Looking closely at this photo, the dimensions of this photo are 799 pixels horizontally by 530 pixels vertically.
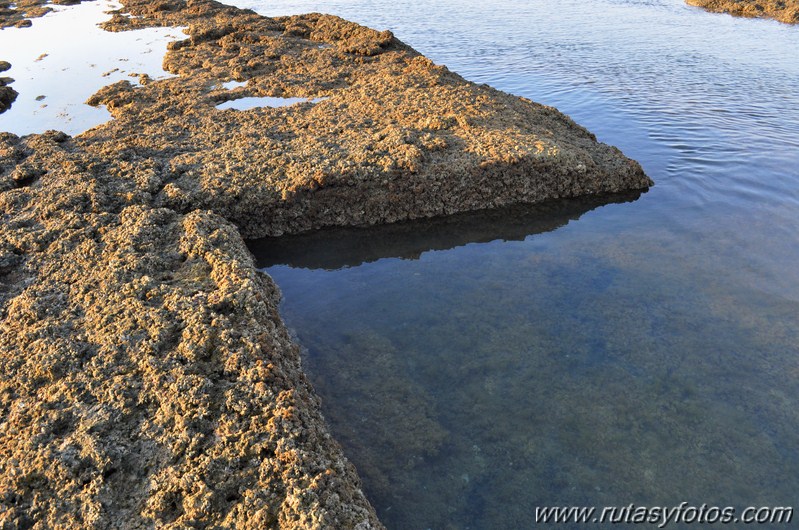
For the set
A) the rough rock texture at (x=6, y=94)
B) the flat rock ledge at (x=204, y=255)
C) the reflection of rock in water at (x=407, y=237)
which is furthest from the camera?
the rough rock texture at (x=6, y=94)

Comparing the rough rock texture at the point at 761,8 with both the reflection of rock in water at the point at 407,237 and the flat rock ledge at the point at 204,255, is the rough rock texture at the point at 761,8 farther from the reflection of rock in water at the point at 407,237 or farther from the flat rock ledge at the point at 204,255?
the reflection of rock in water at the point at 407,237

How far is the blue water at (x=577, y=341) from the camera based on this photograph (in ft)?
14.1

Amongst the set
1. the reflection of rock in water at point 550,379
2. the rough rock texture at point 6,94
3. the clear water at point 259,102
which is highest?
the clear water at point 259,102

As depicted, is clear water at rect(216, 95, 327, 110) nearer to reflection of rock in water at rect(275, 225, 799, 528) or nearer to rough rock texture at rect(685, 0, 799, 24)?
reflection of rock in water at rect(275, 225, 799, 528)

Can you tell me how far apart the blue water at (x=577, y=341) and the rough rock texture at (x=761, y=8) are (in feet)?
40.2

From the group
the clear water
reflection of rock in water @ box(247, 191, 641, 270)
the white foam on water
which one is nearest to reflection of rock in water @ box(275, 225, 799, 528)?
reflection of rock in water @ box(247, 191, 641, 270)

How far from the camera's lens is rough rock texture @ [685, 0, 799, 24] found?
19016mm

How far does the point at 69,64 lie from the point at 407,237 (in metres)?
12.3

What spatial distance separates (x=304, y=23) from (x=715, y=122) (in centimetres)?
1115

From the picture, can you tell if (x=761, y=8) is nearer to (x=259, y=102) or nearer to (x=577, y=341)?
(x=259, y=102)

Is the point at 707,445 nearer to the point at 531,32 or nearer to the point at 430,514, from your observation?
the point at 430,514

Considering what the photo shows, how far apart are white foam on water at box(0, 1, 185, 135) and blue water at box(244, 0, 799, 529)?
21.8 ft

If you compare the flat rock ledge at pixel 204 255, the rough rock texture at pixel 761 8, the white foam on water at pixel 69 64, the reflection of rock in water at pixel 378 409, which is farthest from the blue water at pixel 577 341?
the rough rock texture at pixel 761 8

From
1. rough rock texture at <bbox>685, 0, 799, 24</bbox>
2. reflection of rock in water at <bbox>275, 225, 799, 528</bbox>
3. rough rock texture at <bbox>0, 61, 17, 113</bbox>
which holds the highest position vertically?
rough rock texture at <bbox>685, 0, 799, 24</bbox>
